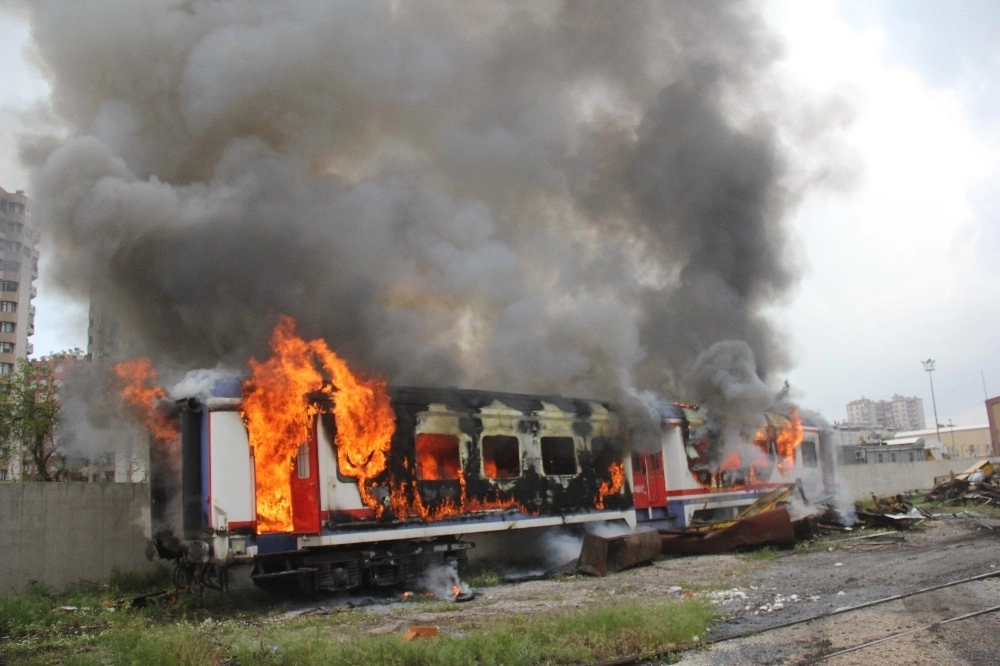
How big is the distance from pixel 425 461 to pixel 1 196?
10.1 meters

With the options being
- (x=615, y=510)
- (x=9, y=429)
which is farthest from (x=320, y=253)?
(x=9, y=429)

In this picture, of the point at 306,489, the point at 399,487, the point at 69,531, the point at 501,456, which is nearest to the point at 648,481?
the point at 501,456

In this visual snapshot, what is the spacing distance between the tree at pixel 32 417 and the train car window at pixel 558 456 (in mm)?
11800

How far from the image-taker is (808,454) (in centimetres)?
2147

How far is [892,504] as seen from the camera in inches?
822

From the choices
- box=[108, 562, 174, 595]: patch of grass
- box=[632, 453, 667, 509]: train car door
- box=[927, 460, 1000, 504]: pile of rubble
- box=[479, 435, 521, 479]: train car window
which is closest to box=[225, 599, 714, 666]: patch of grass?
box=[479, 435, 521, 479]: train car window

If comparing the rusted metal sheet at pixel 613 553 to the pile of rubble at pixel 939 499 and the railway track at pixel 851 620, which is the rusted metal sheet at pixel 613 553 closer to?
the railway track at pixel 851 620

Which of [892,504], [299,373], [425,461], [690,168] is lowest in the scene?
[892,504]

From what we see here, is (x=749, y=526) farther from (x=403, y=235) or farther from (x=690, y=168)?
(x=690, y=168)

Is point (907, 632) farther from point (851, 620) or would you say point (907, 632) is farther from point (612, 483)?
point (612, 483)

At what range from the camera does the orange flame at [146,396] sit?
464 inches

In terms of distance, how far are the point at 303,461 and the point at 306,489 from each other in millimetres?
396

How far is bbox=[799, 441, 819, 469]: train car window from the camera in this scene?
21.2 m

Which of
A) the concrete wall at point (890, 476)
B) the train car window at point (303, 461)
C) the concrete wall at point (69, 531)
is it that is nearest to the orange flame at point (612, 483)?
the train car window at point (303, 461)
